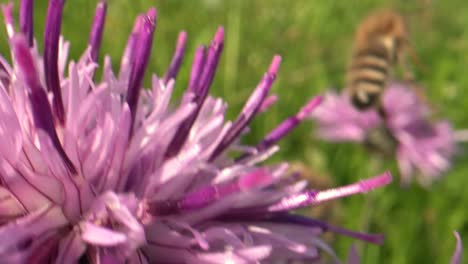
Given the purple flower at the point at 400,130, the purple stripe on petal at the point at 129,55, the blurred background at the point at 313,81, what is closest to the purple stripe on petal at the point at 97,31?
the purple stripe on petal at the point at 129,55

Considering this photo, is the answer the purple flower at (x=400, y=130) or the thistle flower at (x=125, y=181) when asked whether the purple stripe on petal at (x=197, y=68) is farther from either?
the purple flower at (x=400, y=130)

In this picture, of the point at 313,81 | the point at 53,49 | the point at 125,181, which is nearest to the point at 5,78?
the point at 53,49

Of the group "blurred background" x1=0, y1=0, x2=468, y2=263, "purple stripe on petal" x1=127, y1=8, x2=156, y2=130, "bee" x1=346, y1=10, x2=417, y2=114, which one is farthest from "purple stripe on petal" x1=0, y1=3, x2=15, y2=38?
"bee" x1=346, y1=10, x2=417, y2=114

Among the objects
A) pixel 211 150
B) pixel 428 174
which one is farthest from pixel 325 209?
pixel 211 150

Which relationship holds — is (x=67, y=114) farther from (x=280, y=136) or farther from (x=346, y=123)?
(x=346, y=123)

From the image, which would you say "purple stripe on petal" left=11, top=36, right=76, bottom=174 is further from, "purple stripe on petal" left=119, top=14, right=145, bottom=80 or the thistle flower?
"purple stripe on petal" left=119, top=14, right=145, bottom=80
